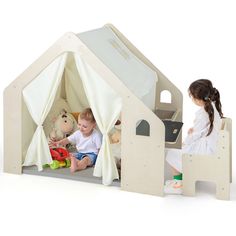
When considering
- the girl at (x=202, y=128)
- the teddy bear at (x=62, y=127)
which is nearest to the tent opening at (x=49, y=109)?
the teddy bear at (x=62, y=127)

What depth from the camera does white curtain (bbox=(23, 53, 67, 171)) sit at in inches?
258

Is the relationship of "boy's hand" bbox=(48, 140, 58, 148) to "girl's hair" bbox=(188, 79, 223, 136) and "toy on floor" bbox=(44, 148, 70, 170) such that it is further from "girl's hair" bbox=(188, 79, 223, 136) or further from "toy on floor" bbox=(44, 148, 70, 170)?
"girl's hair" bbox=(188, 79, 223, 136)

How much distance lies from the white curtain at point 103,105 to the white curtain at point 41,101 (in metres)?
0.27

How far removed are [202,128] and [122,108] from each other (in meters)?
0.78

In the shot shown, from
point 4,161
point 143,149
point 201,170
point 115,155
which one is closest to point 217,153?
point 201,170

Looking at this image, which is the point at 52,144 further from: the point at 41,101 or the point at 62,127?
the point at 41,101

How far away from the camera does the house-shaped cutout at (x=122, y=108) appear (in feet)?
20.3

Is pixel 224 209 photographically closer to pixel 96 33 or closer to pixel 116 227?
pixel 116 227

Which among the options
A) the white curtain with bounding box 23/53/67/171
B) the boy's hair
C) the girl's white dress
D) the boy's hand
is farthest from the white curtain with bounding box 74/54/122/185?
the boy's hand

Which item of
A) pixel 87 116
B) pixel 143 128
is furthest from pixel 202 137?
pixel 87 116

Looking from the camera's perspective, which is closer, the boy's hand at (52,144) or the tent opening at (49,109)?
the tent opening at (49,109)

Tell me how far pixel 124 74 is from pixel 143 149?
2.63 ft

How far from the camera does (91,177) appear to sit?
6.61 metres

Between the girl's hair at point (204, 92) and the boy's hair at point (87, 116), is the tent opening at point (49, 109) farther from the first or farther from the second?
the girl's hair at point (204, 92)
